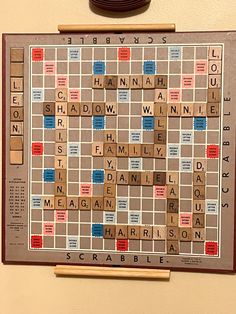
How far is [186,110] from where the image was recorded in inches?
47.9

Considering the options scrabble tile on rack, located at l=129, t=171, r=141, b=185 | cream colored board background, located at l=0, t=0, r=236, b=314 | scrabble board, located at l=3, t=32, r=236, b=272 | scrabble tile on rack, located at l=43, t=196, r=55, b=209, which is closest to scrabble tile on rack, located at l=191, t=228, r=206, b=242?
scrabble board, located at l=3, t=32, r=236, b=272

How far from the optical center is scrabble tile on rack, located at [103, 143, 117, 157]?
1243 mm

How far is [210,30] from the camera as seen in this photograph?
1216 mm

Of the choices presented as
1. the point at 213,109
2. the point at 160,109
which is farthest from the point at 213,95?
the point at 160,109

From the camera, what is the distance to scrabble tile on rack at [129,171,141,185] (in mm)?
1239

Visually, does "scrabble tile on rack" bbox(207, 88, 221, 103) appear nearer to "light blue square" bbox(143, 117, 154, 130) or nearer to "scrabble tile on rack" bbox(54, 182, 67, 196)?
"light blue square" bbox(143, 117, 154, 130)

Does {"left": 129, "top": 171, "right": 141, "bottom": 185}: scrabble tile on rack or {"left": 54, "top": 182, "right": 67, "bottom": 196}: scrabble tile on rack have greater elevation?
{"left": 129, "top": 171, "right": 141, "bottom": 185}: scrabble tile on rack

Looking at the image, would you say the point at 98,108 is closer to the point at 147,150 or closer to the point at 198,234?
the point at 147,150

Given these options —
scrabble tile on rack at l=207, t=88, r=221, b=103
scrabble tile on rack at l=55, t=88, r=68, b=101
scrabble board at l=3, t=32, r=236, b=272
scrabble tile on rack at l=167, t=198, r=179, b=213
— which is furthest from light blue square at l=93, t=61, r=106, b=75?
scrabble tile on rack at l=167, t=198, r=179, b=213

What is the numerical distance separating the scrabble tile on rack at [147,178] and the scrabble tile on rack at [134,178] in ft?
0.04

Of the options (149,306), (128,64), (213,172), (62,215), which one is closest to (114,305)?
(149,306)

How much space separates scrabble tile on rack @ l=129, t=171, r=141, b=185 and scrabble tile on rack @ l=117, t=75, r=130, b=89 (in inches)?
9.8

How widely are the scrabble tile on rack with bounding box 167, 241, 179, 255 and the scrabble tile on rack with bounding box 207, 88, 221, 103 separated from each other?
42cm

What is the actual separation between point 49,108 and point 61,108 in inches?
1.4
